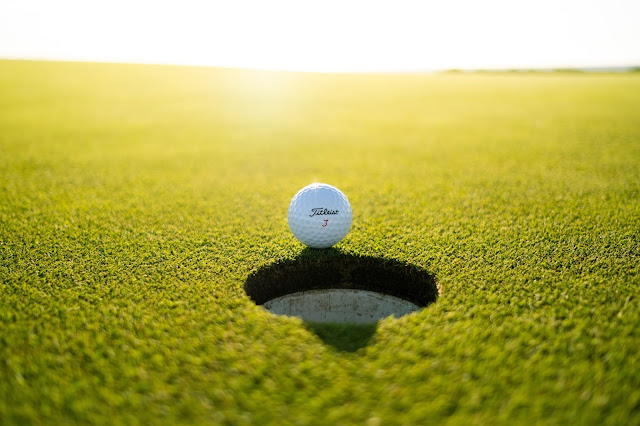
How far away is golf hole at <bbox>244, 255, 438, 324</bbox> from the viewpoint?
2688mm

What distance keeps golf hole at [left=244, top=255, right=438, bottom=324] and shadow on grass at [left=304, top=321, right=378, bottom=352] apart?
26.6 inches

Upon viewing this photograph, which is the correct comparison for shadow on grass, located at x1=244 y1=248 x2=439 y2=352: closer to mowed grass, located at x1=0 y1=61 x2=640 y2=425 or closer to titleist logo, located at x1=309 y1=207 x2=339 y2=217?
mowed grass, located at x1=0 y1=61 x2=640 y2=425

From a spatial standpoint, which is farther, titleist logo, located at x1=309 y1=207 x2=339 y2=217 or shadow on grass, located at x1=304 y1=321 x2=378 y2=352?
titleist logo, located at x1=309 y1=207 x2=339 y2=217

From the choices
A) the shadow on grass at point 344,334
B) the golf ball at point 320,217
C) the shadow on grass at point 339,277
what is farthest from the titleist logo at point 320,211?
the shadow on grass at point 344,334

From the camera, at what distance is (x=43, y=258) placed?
2.80m

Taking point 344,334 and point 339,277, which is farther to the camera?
point 339,277

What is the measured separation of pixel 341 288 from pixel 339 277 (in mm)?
76

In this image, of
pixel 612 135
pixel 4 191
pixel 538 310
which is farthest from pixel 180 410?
pixel 612 135

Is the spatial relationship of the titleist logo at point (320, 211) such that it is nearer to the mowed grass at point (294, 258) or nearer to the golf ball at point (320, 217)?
the golf ball at point (320, 217)

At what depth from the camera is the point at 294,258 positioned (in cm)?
279

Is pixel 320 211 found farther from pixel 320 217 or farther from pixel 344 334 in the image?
pixel 344 334

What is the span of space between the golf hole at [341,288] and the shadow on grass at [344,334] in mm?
676

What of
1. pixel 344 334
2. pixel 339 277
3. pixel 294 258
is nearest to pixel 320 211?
pixel 294 258

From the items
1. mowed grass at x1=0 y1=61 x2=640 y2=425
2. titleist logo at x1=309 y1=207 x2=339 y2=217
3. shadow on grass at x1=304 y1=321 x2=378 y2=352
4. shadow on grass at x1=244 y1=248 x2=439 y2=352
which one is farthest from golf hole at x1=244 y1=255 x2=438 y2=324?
shadow on grass at x1=304 y1=321 x2=378 y2=352
